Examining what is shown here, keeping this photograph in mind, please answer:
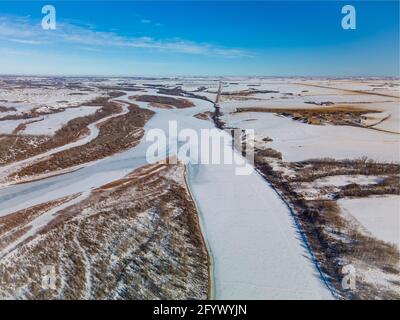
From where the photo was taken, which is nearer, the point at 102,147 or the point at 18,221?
the point at 18,221

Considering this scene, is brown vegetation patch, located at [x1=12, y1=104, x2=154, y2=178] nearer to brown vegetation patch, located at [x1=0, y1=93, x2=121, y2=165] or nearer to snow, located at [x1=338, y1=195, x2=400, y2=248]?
brown vegetation patch, located at [x1=0, y1=93, x2=121, y2=165]

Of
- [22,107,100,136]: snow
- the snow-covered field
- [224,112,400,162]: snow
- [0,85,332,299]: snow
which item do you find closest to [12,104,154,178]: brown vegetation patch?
the snow-covered field

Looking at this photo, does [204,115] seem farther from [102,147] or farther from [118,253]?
[118,253]

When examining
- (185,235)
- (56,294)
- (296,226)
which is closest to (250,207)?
(296,226)

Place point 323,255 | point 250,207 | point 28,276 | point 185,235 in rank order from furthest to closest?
point 250,207, point 185,235, point 323,255, point 28,276

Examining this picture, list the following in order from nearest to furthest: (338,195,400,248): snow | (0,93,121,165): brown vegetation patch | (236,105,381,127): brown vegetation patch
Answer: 1. (338,195,400,248): snow
2. (0,93,121,165): brown vegetation patch
3. (236,105,381,127): brown vegetation patch

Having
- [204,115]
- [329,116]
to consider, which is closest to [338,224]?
[329,116]

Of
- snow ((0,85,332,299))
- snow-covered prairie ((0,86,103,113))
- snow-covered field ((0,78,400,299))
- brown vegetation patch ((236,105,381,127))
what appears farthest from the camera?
snow-covered prairie ((0,86,103,113))
